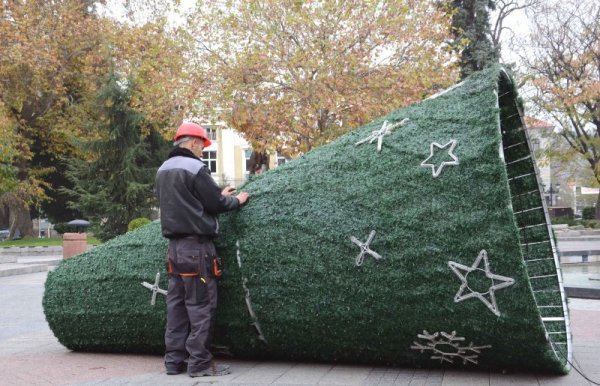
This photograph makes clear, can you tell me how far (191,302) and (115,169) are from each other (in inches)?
1050

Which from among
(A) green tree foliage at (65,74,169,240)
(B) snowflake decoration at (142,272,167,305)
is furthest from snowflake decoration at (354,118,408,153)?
(A) green tree foliage at (65,74,169,240)

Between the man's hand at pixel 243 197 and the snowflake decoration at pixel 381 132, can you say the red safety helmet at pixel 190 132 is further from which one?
the snowflake decoration at pixel 381 132

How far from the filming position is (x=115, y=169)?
30703mm

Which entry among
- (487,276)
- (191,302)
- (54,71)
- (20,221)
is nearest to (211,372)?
(191,302)

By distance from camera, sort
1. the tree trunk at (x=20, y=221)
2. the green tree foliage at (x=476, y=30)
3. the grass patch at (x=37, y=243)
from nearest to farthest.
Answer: the grass patch at (x=37, y=243) → the green tree foliage at (x=476, y=30) → the tree trunk at (x=20, y=221)

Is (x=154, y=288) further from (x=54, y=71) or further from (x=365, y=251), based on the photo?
(x=54, y=71)

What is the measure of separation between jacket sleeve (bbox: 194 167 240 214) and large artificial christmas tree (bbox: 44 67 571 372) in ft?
0.72

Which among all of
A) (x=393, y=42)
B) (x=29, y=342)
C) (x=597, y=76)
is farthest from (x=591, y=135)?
(x=29, y=342)

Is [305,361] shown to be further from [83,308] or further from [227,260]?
[83,308]

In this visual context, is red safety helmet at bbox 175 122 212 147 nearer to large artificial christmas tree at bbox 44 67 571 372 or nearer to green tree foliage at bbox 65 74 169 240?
large artificial christmas tree at bbox 44 67 571 372

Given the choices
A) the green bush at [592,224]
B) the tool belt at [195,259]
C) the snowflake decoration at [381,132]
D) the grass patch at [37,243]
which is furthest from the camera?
the green bush at [592,224]

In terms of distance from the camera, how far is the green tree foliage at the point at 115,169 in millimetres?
29453

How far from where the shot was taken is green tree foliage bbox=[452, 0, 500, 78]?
34312 mm

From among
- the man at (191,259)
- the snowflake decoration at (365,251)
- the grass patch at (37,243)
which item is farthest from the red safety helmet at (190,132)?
the grass patch at (37,243)
